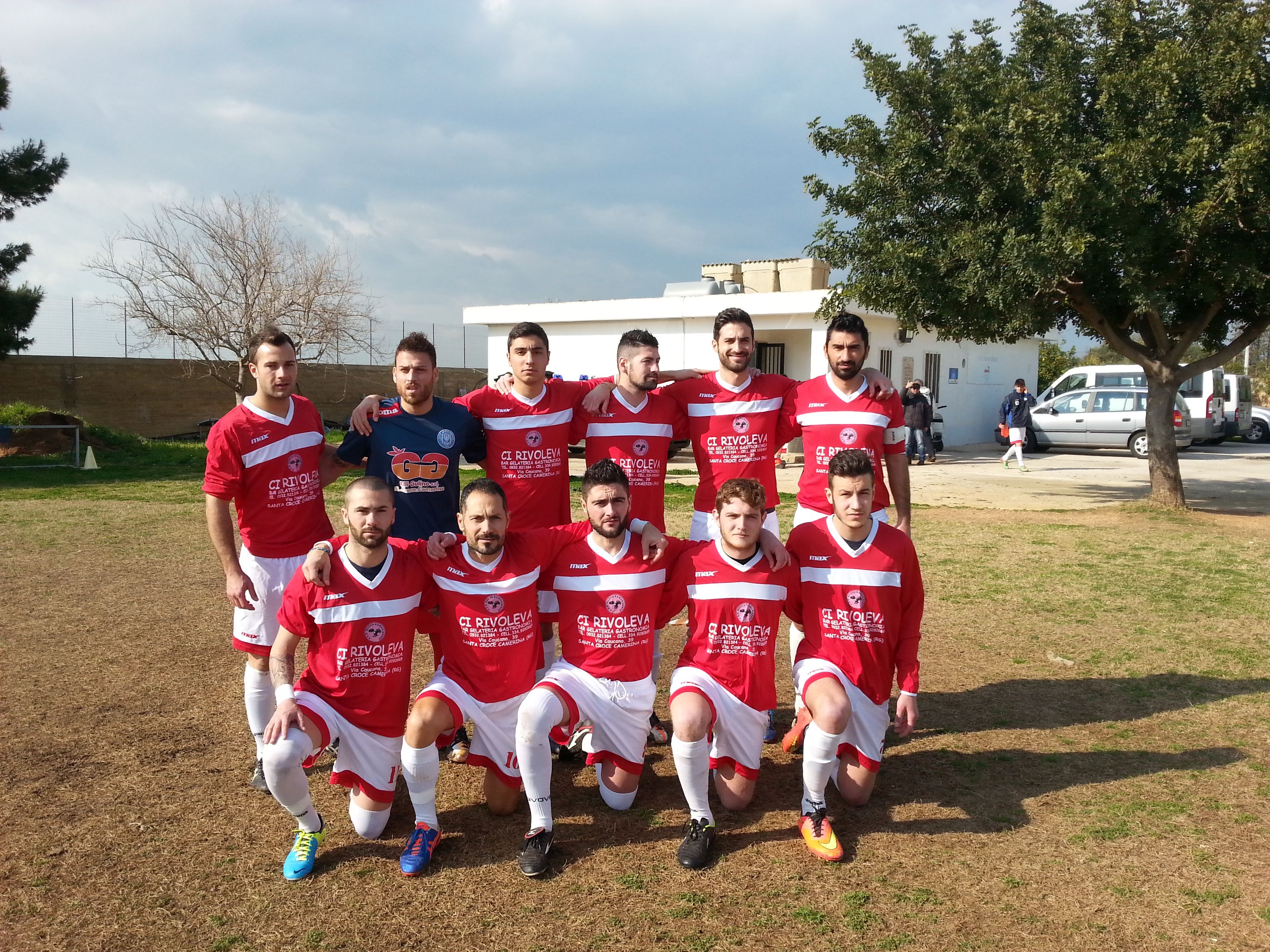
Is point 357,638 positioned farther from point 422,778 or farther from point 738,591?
point 738,591

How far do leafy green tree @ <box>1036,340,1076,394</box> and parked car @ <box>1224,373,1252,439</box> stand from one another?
22.9 ft

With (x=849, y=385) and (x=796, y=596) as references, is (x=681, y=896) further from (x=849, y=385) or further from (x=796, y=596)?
(x=849, y=385)

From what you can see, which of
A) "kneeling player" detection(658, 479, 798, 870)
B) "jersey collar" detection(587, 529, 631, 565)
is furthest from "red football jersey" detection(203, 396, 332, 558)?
"kneeling player" detection(658, 479, 798, 870)

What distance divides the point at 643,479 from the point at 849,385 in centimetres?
119

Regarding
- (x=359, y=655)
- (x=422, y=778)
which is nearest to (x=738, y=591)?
(x=422, y=778)

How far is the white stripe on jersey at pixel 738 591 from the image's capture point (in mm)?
4102

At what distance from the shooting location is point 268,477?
4.36 m

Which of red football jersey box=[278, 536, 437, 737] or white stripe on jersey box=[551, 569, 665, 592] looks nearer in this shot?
red football jersey box=[278, 536, 437, 737]

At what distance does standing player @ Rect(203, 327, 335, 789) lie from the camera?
4246mm

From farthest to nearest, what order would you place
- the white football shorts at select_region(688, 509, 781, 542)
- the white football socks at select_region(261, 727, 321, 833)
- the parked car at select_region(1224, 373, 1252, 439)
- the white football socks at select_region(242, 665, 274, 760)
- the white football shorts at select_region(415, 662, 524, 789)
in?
1. the parked car at select_region(1224, 373, 1252, 439)
2. the white football shorts at select_region(688, 509, 781, 542)
3. the white football socks at select_region(242, 665, 274, 760)
4. the white football shorts at select_region(415, 662, 524, 789)
5. the white football socks at select_region(261, 727, 321, 833)

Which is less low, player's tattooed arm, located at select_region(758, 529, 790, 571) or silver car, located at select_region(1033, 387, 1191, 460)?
silver car, located at select_region(1033, 387, 1191, 460)

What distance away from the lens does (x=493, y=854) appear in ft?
12.1

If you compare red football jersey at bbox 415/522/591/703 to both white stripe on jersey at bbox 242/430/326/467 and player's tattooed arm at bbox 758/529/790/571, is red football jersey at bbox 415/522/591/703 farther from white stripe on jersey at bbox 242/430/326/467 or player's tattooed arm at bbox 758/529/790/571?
player's tattooed arm at bbox 758/529/790/571

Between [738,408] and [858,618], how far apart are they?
1.32m
